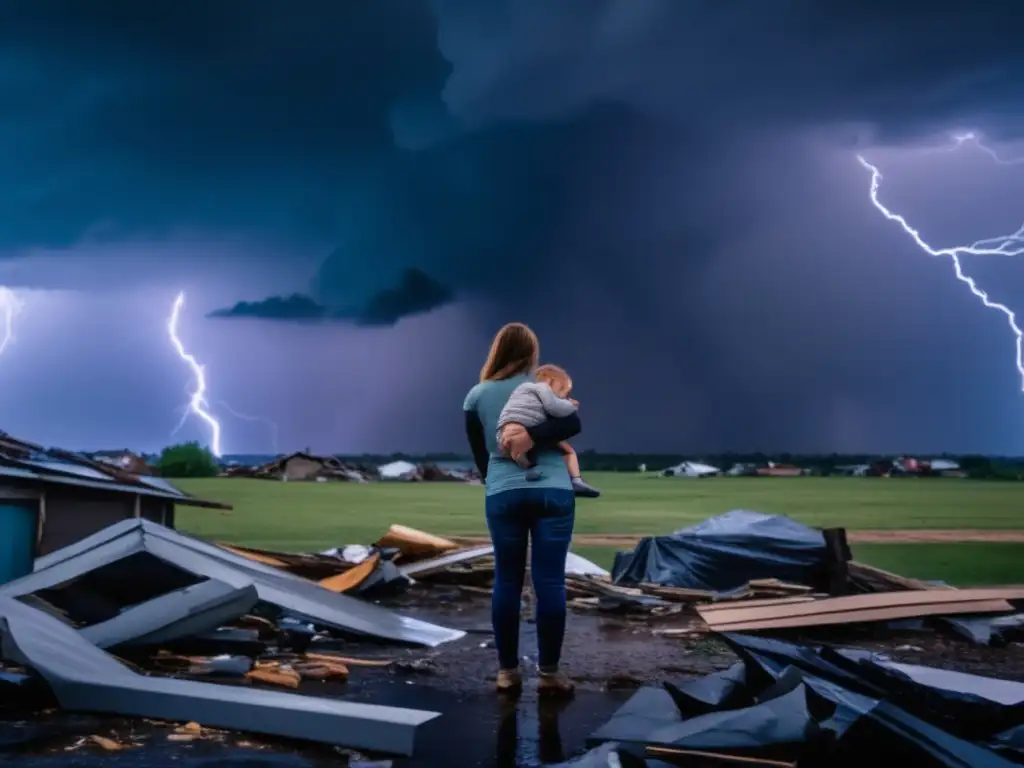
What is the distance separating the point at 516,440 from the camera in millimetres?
3648

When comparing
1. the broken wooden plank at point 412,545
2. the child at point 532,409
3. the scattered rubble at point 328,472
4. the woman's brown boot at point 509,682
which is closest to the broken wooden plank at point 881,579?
the broken wooden plank at point 412,545

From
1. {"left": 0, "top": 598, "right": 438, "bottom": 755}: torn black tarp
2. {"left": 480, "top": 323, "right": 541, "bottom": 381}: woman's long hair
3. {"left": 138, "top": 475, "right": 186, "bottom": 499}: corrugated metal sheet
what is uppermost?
{"left": 480, "top": 323, "right": 541, "bottom": 381}: woman's long hair

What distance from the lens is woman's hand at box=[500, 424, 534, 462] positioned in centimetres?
365

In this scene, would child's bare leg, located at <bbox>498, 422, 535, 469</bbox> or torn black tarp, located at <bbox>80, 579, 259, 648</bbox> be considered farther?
torn black tarp, located at <bbox>80, 579, 259, 648</bbox>

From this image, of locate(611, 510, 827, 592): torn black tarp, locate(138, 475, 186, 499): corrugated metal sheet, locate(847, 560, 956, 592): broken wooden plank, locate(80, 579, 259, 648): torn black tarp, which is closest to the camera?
locate(80, 579, 259, 648): torn black tarp

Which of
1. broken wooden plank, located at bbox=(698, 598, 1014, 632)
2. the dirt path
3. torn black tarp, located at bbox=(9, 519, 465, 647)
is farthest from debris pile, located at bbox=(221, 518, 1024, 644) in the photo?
the dirt path

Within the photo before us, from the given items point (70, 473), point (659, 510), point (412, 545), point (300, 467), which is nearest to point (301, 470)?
point (300, 467)

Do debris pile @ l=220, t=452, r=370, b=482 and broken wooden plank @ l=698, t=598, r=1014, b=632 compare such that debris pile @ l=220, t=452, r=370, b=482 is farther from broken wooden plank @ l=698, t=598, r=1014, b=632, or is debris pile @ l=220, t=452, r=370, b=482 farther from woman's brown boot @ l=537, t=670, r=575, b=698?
woman's brown boot @ l=537, t=670, r=575, b=698

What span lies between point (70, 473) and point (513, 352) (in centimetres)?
490

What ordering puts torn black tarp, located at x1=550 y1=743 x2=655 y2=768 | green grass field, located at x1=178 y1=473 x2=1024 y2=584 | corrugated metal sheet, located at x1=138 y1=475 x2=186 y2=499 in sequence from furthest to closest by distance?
green grass field, located at x1=178 y1=473 x2=1024 y2=584 < corrugated metal sheet, located at x1=138 y1=475 x2=186 y2=499 < torn black tarp, located at x1=550 y1=743 x2=655 y2=768

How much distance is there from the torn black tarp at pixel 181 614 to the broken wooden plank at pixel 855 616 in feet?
9.82

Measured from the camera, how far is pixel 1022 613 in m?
6.46

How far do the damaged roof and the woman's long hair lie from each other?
442cm

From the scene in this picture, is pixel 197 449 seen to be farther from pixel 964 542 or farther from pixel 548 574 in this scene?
pixel 548 574
